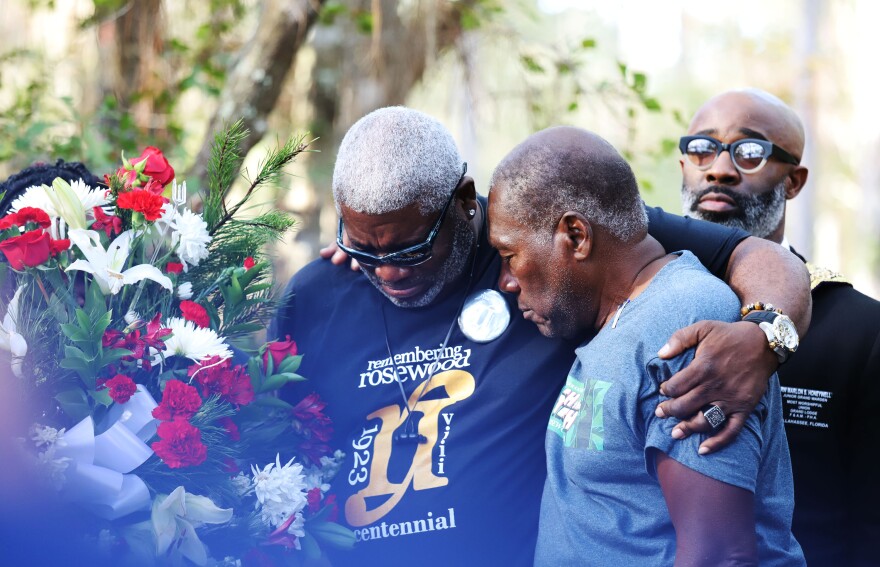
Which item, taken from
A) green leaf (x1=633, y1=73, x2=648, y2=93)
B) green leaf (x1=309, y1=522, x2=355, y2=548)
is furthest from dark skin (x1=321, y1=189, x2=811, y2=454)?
green leaf (x1=633, y1=73, x2=648, y2=93)

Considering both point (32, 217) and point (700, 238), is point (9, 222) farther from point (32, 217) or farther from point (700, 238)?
point (700, 238)

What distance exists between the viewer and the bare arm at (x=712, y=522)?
2.26 metres

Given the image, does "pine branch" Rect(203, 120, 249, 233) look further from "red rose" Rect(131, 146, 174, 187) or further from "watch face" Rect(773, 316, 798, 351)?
"watch face" Rect(773, 316, 798, 351)

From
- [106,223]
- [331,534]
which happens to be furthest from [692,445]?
[106,223]

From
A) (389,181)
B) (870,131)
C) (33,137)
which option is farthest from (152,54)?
(870,131)

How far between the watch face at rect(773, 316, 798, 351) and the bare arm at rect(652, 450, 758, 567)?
17.3 inches

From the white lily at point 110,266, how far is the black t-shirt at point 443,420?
741 mm

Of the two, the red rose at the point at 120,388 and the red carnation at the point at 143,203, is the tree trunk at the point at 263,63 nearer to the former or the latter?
the red carnation at the point at 143,203

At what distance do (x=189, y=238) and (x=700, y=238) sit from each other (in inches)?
65.7

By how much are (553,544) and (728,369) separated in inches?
30.2

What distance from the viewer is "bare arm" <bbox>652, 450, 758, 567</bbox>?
2.26 metres

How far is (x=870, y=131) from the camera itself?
74.0 feet

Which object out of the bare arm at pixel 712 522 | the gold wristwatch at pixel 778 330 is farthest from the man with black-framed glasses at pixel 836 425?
the bare arm at pixel 712 522

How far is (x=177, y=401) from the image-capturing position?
258 cm
